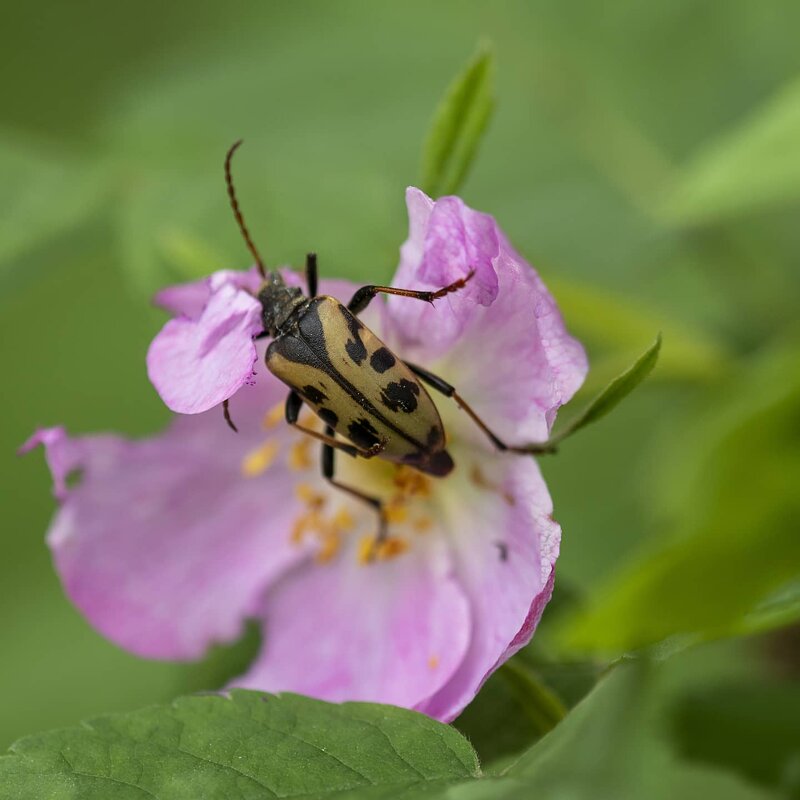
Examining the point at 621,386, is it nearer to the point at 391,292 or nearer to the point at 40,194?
the point at 391,292

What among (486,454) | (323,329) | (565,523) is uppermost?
(323,329)

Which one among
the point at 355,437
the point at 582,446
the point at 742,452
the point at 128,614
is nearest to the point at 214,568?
the point at 128,614

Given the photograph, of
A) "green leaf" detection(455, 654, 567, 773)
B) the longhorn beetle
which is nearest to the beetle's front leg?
the longhorn beetle

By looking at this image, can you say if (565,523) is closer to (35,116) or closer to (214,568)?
(214,568)

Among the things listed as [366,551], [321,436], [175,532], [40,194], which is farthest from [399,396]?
[40,194]

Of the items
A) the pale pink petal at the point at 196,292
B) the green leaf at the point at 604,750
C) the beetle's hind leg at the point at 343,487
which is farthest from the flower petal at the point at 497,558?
the pale pink petal at the point at 196,292
